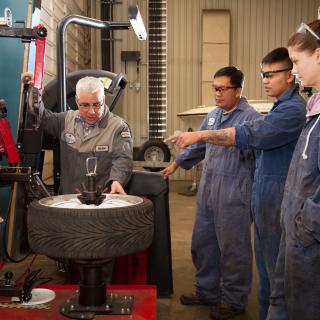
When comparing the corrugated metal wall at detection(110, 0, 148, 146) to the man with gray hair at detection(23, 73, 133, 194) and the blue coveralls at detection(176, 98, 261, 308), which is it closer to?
the blue coveralls at detection(176, 98, 261, 308)

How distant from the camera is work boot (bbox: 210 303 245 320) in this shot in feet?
8.31

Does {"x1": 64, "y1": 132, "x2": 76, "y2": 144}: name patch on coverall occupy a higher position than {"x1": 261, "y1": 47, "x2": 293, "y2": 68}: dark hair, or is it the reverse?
{"x1": 261, "y1": 47, "x2": 293, "y2": 68}: dark hair

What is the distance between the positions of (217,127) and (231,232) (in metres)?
0.63

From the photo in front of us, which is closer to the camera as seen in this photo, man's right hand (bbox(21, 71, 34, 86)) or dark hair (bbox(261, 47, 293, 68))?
dark hair (bbox(261, 47, 293, 68))

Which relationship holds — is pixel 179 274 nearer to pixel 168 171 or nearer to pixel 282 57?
pixel 168 171

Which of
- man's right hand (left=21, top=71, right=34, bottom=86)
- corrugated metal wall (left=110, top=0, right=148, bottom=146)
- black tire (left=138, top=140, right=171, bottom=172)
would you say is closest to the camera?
man's right hand (left=21, top=71, right=34, bottom=86)

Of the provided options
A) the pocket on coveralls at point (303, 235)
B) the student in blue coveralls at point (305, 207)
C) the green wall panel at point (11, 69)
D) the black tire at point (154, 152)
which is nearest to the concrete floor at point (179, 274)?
the green wall panel at point (11, 69)

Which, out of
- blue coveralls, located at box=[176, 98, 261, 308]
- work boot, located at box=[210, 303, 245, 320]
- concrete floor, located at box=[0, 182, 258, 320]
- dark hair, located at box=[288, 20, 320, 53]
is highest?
dark hair, located at box=[288, 20, 320, 53]

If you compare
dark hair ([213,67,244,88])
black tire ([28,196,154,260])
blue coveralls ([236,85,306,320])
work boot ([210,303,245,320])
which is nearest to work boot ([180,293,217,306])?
work boot ([210,303,245,320])

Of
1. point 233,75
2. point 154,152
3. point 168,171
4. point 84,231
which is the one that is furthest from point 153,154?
point 84,231

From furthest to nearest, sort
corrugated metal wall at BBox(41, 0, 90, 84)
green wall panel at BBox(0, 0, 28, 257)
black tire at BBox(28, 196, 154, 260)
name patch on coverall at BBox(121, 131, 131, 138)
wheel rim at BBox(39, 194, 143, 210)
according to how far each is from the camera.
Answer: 1. corrugated metal wall at BBox(41, 0, 90, 84)
2. green wall panel at BBox(0, 0, 28, 257)
3. name patch on coverall at BBox(121, 131, 131, 138)
4. wheel rim at BBox(39, 194, 143, 210)
5. black tire at BBox(28, 196, 154, 260)

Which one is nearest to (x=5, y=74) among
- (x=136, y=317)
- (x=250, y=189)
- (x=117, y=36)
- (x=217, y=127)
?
(x=217, y=127)

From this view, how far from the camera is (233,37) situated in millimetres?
8852

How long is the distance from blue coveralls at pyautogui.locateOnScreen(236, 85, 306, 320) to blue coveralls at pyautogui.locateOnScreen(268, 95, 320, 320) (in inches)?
15.9
